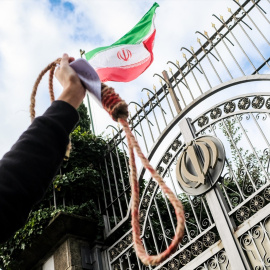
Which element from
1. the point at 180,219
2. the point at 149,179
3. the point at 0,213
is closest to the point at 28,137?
the point at 0,213

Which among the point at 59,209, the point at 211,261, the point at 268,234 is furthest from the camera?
the point at 59,209

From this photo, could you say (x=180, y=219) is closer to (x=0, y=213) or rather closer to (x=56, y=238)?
(x=0, y=213)

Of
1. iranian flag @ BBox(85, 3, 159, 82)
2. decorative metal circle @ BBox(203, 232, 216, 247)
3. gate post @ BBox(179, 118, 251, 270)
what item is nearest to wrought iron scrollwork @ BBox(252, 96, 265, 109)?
gate post @ BBox(179, 118, 251, 270)

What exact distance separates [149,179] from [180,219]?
384cm

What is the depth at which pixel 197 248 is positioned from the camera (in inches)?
150

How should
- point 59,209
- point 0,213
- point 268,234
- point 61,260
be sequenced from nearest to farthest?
point 0,213, point 268,234, point 61,260, point 59,209

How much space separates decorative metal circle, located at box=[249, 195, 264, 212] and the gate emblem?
42 cm

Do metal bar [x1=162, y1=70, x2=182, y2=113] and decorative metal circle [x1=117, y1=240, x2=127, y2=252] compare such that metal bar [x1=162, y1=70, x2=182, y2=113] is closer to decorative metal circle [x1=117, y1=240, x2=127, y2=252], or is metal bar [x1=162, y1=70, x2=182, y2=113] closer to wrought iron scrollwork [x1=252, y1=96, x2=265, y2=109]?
wrought iron scrollwork [x1=252, y1=96, x2=265, y2=109]

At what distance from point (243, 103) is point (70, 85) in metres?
3.26

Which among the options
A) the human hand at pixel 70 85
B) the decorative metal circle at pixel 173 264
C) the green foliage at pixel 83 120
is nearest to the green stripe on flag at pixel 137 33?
the decorative metal circle at pixel 173 264

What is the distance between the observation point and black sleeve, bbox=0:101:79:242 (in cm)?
78

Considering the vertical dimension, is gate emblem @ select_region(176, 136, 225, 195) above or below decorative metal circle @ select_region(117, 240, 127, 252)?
above

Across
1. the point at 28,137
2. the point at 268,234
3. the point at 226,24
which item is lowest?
the point at 28,137

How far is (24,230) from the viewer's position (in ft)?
15.1
